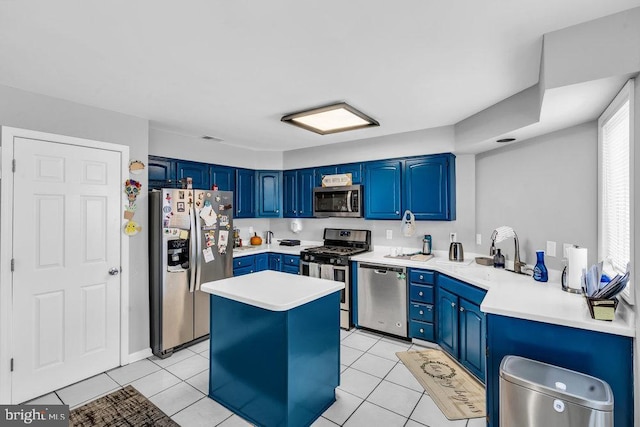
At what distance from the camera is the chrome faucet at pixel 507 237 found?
280cm

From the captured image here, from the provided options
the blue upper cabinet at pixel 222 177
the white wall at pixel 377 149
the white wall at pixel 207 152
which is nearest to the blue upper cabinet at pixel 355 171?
the white wall at pixel 377 149

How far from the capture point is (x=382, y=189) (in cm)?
402

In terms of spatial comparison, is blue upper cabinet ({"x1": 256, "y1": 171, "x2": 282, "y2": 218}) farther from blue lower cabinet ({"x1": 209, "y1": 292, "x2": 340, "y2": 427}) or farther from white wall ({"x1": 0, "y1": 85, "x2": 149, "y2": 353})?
blue lower cabinet ({"x1": 209, "y1": 292, "x2": 340, "y2": 427})

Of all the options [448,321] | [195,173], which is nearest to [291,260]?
[195,173]

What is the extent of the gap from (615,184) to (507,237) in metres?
1.07

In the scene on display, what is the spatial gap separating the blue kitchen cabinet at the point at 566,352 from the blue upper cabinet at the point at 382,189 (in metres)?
2.16

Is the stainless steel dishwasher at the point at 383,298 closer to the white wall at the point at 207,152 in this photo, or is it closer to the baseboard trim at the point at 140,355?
the baseboard trim at the point at 140,355

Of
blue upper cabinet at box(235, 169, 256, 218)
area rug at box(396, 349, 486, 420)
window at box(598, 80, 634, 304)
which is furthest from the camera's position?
blue upper cabinet at box(235, 169, 256, 218)

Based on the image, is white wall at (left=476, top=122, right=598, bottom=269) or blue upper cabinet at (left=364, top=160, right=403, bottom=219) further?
blue upper cabinet at (left=364, top=160, right=403, bottom=219)

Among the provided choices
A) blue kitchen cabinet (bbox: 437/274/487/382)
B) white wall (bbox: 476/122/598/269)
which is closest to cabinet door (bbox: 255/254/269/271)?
blue kitchen cabinet (bbox: 437/274/487/382)

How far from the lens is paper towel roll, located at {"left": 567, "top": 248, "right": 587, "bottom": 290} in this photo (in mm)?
2139

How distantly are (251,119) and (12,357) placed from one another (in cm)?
285

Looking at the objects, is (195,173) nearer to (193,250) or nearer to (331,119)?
(193,250)

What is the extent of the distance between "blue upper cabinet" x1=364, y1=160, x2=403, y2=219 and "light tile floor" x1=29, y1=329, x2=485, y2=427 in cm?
166
